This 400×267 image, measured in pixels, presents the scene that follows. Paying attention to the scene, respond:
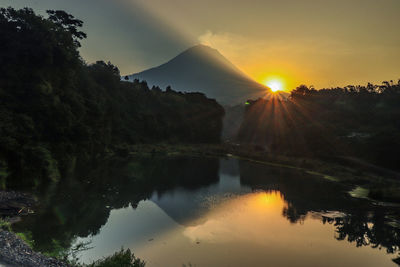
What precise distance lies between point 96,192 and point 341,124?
188 feet

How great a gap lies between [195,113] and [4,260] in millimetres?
107731

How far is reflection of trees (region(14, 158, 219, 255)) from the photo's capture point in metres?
21.2

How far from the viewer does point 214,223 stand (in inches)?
1011

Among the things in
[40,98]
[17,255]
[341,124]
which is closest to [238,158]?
[341,124]

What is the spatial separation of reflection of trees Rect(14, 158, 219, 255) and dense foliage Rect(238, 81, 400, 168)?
21.5 meters

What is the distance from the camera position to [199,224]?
83.4ft

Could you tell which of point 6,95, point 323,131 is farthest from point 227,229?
point 323,131

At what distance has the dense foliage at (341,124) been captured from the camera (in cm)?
5629

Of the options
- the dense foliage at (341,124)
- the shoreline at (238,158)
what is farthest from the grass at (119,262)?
the dense foliage at (341,124)

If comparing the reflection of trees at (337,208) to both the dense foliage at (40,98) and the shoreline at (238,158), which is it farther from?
the dense foliage at (40,98)

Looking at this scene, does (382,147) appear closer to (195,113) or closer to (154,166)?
(154,166)

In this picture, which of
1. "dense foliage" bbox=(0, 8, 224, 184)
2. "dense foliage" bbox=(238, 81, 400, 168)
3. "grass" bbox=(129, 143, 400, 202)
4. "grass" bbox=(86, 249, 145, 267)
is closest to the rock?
"grass" bbox=(86, 249, 145, 267)

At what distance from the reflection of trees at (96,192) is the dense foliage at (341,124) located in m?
21.5

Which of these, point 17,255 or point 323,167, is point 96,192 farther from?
point 323,167
